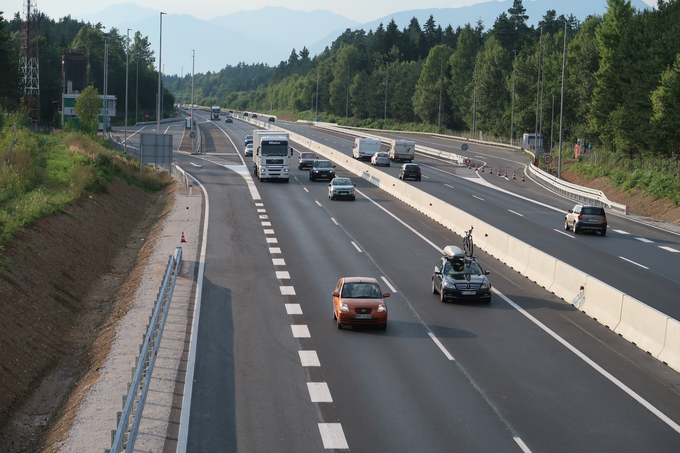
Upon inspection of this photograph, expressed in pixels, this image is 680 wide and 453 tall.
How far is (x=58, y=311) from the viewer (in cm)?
2192

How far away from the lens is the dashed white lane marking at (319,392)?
565 inches

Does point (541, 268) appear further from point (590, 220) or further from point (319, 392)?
point (319, 392)

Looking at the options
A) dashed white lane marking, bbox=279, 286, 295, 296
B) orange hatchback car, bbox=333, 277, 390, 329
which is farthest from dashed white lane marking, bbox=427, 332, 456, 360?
dashed white lane marking, bbox=279, 286, 295, 296

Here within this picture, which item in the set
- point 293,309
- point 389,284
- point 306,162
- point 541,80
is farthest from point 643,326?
point 541,80

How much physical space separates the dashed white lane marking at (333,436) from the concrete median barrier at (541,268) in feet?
44.8

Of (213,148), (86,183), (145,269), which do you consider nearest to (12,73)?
(213,148)

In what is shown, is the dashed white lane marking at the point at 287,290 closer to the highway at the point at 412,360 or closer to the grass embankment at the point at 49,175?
the highway at the point at 412,360

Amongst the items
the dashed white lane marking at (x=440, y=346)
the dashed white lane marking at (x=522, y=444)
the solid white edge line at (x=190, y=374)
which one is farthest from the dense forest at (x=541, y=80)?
the dashed white lane marking at (x=522, y=444)

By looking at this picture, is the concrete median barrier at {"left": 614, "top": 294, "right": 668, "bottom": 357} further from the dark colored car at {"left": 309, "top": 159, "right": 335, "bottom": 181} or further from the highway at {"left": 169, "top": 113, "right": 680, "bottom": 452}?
the dark colored car at {"left": 309, "top": 159, "right": 335, "bottom": 181}

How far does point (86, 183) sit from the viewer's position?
128 feet

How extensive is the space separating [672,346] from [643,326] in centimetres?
145

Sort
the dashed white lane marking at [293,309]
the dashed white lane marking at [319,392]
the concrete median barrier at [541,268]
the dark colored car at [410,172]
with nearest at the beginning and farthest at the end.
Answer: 1. the dashed white lane marking at [319,392]
2. the dashed white lane marking at [293,309]
3. the concrete median barrier at [541,268]
4. the dark colored car at [410,172]

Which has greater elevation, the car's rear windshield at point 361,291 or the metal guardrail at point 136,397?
the car's rear windshield at point 361,291

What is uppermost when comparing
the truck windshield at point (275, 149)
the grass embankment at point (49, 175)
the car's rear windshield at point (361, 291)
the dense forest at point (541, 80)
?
the dense forest at point (541, 80)
